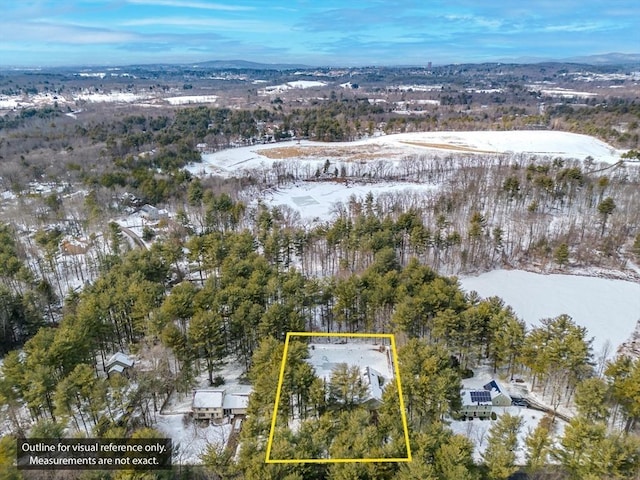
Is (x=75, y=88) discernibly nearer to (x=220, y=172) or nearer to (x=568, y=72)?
(x=220, y=172)

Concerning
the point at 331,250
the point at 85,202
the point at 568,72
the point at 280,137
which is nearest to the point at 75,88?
the point at 280,137

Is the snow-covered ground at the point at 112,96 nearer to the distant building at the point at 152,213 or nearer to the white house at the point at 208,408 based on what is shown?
the distant building at the point at 152,213

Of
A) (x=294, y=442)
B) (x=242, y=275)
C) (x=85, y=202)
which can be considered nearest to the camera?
(x=294, y=442)

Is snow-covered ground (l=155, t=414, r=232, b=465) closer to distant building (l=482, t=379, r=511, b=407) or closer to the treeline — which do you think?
the treeline

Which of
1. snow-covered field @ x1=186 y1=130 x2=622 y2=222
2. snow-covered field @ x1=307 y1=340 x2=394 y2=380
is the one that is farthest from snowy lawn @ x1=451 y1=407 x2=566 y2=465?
snow-covered field @ x1=186 y1=130 x2=622 y2=222

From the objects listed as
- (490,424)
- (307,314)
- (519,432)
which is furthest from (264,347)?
(519,432)
